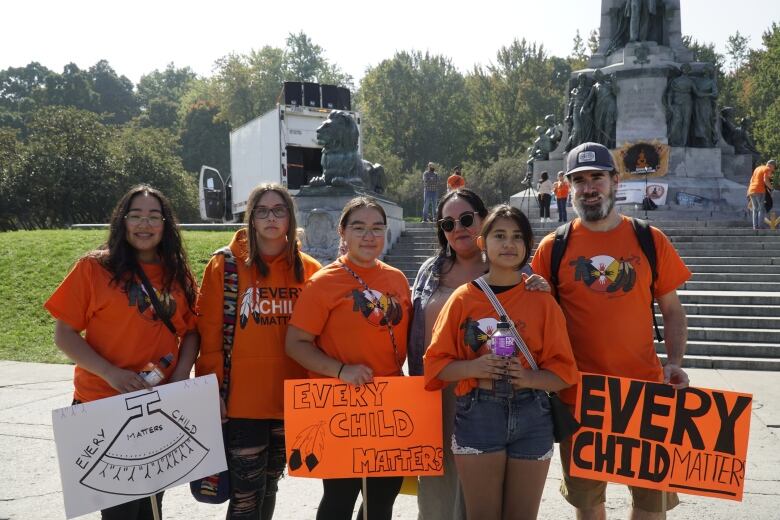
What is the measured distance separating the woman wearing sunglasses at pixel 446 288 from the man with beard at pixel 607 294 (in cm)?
38

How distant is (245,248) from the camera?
3.49m

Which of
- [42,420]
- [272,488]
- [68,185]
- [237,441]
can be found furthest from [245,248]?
[68,185]

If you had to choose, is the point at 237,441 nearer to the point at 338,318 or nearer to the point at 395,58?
the point at 338,318

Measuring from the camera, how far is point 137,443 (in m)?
3.23

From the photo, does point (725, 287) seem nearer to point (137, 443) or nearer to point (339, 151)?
point (339, 151)

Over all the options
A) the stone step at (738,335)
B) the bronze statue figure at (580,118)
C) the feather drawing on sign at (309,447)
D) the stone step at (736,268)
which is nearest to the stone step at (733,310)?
the stone step at (738,335)

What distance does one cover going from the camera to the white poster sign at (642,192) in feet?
71.8

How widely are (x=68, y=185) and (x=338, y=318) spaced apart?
92.6 feet

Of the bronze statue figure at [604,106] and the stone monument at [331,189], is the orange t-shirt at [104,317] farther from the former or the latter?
the bronze statue figure at [604,106]

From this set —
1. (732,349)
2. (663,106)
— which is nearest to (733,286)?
(732,349)

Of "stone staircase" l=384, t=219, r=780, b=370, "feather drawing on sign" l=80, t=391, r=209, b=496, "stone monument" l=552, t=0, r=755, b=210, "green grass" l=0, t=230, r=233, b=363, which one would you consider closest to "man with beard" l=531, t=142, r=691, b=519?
"feather drawing on sign" l=80, t=391, r=209, b=496

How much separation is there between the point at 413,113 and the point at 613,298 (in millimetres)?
56310

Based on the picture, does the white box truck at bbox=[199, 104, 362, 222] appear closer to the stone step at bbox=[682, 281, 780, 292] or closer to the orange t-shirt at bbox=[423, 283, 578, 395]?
the stone step at bbox=[682, 281, 780, 292]

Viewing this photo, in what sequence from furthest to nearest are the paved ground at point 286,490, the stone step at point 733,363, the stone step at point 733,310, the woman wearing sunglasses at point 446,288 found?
the stone step at point 733,310 < the stone step at point 733,363 < the paved ground at point 286,490 < the woman wearing sunglasses at point 446,288
